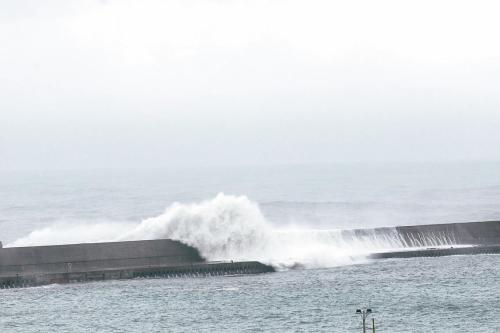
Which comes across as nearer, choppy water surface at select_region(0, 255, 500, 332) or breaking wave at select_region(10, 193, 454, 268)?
choppy water surface at select_region(0, 255, 500, 332)

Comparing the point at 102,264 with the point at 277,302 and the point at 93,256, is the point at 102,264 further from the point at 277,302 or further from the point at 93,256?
the point at 277,302

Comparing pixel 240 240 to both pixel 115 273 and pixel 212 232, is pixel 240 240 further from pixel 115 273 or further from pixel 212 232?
pixel 115 273

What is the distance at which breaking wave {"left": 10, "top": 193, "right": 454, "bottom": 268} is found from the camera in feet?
196

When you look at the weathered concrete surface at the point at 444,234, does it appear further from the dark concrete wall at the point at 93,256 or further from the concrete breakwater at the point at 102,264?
the dark concrete wall at the point at 93,256

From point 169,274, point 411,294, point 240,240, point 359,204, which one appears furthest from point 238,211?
point 359,204

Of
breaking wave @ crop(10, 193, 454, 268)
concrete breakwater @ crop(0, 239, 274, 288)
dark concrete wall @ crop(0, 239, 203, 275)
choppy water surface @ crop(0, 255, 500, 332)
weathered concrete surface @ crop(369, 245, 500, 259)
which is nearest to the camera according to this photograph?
choppy water surface @ crop(0, 255, 500, 332)

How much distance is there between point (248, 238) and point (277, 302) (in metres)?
15.5

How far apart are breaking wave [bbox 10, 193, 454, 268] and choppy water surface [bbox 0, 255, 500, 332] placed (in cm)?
349

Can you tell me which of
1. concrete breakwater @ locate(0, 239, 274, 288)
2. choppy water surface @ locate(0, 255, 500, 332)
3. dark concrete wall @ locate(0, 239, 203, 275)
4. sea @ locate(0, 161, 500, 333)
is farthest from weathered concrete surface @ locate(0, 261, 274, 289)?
dark concrete wall @ locate(0, 239, 203, 275)

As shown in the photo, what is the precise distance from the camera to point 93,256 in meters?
56.2

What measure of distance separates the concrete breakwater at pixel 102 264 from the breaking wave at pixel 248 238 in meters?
2.25

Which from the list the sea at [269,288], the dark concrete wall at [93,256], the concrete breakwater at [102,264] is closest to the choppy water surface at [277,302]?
the sea at [269,288]

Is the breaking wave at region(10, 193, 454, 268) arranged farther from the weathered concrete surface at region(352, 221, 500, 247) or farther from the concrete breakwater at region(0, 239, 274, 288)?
the concrete breakwater at region(0, 239, 274, 288)

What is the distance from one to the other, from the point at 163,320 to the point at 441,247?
2396cm
